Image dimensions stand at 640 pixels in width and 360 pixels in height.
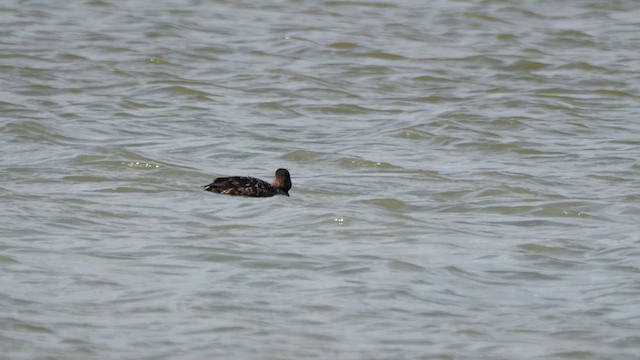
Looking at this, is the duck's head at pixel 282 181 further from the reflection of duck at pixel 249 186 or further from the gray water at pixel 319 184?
the gray water at pixel 319 184

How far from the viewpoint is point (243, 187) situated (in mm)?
10266

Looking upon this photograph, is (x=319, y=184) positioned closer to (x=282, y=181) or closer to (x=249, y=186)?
(x=282, y=181)

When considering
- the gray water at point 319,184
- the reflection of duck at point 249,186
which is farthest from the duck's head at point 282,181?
the gray water at point 319,184

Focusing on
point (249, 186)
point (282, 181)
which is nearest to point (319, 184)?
point (282, 181)

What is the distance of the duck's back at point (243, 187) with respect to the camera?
33.5 ft

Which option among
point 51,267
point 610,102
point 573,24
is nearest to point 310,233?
point 51,267

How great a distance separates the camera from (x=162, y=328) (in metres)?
7.15

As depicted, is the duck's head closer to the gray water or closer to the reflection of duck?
the reflection of duck

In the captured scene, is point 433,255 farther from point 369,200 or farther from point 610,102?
point 610,102

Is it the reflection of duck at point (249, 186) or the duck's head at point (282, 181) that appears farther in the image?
the duck's head at point (282, 181)

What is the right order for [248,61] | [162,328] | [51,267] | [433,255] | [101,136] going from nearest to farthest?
[162,328]
[51,267]
[433,255]
[101,136]
[248,61]

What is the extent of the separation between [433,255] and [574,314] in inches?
54.9

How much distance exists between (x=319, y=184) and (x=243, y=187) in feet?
3.18

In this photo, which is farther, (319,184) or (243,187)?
(319,184)
